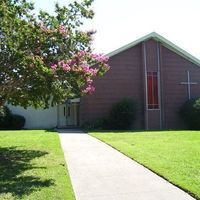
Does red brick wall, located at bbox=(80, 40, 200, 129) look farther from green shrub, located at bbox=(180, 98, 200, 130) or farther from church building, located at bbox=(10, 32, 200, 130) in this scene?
green shrub, located at bbox=(180, 98, 200, 130)

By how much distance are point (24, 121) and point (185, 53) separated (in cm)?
1413

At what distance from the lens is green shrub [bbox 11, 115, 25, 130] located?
107 feet

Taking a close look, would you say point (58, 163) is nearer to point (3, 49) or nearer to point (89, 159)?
point (89, 159)

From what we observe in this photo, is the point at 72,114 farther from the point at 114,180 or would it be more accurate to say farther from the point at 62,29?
the point at 114,180

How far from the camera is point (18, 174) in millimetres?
10484

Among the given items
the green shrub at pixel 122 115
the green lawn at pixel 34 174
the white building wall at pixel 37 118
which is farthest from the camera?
the white building wall at pixel 37 118

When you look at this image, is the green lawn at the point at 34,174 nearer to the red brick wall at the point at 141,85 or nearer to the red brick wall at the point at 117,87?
the red brick wall at the point at 117,87

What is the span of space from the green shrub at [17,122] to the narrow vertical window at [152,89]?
33.9ft

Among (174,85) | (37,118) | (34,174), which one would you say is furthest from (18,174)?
(37,118)

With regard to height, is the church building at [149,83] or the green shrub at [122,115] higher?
the church building at [149,83]

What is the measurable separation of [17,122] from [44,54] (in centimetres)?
2051

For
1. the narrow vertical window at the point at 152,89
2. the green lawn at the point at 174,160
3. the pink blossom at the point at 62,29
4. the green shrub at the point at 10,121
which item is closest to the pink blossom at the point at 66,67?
the pink blossom at the point at 62,29

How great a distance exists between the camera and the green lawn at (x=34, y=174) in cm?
823

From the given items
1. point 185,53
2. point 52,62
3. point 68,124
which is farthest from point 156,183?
point 68,124
